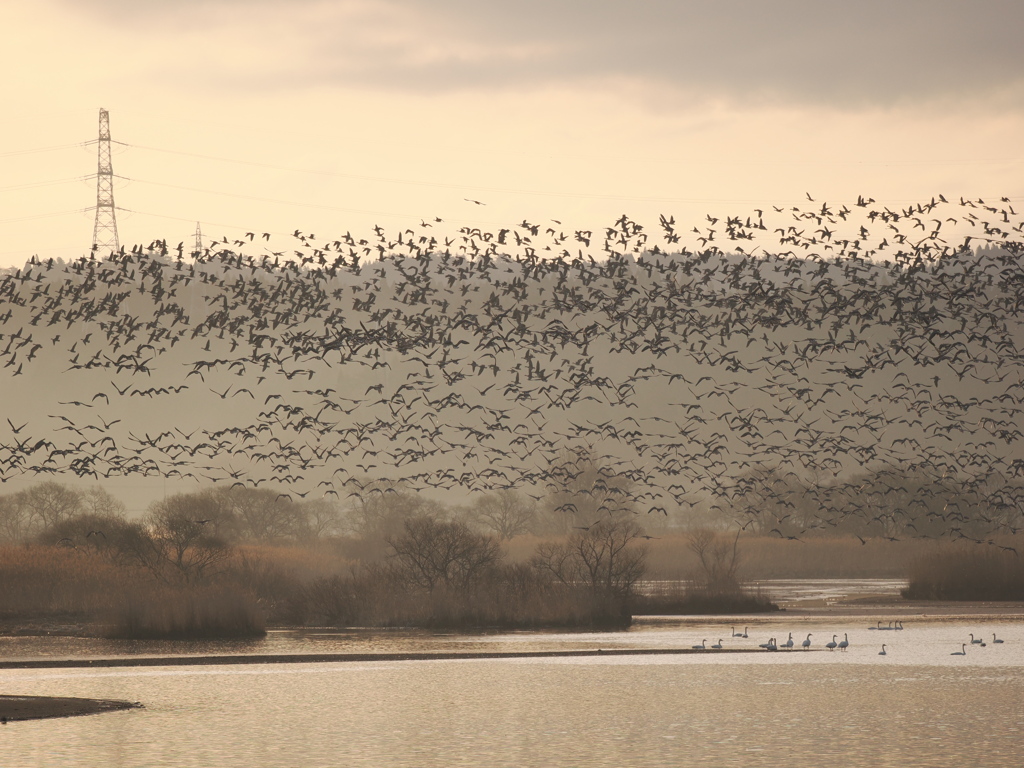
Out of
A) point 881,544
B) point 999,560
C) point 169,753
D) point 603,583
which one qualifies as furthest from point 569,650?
point 881,544

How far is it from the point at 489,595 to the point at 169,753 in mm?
29611

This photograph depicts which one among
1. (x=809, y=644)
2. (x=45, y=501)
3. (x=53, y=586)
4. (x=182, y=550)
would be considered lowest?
(x=809, y=644)

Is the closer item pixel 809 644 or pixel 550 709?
pixel 550 709

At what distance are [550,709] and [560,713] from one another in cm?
57

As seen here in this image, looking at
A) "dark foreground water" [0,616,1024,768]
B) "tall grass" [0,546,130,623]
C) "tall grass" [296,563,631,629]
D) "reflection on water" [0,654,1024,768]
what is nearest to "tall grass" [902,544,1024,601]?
"tall grass" [296,563,631,629]

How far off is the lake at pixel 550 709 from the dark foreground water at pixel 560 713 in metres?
0.05

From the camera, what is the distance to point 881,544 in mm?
97438

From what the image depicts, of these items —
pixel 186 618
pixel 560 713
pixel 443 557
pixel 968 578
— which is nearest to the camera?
pixel 560 713

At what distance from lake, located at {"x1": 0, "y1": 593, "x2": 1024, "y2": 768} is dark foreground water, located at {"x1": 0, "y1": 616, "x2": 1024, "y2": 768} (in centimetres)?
5

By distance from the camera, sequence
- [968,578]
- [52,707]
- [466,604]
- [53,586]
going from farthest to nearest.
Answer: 1. [968,578]
2. [53,586]
3. [466,604]
4. [52,707]

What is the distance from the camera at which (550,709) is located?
83.4 ft

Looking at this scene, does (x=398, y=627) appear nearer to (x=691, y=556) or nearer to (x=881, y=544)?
(x=691, y=556)

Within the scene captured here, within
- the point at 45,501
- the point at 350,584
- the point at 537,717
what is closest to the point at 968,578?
the point at 350,584

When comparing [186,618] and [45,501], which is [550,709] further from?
[45,501]
